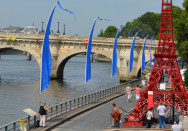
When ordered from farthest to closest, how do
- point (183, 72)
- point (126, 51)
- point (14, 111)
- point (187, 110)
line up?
point (126, 51)
point (183, 72)
point (14, 111)
point (187, 110)

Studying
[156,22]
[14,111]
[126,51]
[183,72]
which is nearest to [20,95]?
[14,111]

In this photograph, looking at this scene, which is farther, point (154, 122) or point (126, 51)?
point (126, 51)

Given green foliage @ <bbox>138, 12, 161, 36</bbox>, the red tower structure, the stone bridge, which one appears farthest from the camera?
green foliage @ <bbox>138, 12, 161, 36</bbox>

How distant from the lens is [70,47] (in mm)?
85688

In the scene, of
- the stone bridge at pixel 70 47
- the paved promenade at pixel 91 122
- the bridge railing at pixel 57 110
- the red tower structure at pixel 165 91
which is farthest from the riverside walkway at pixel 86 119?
the stone bridge at pixel 70 47

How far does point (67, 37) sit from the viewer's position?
85750 millimetres

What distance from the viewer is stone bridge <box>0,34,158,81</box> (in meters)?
82.4

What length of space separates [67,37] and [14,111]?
43413 millimetres

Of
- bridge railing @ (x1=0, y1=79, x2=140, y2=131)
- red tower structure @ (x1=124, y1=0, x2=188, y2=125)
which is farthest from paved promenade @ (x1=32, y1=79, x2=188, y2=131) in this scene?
red tower structure @ (x1=124, y1=0, x2=188, y2=125)

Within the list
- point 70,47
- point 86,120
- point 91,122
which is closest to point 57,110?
point 86,120

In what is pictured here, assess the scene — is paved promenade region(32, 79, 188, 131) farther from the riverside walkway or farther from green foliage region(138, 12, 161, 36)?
green foliage region(138, 12, 161, 36)

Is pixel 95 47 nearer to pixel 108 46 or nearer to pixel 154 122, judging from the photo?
pixel 108 46

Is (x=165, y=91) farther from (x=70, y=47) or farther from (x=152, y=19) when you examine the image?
(x=152, y=19)

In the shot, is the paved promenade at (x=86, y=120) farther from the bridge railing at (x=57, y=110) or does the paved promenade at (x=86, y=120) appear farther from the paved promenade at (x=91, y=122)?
the bridge railing at (x=57, y=110)
